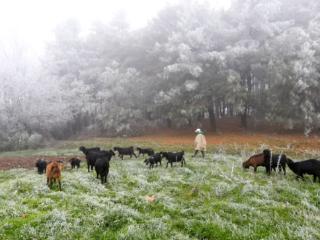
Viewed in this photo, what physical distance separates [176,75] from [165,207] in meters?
30.6

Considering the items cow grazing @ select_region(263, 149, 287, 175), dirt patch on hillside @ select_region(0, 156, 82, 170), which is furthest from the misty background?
cow grazing @ select_region(263, 149, 287, 175)

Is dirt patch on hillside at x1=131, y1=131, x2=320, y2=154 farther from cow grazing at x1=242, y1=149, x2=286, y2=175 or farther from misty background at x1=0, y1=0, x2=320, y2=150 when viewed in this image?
cow grazing at x1=242, y1=149, x2=286, y2=175

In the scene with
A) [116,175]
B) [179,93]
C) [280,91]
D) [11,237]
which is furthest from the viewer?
[179,93]

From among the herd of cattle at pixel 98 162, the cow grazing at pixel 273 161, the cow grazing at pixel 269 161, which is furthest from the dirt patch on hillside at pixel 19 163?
the cow grazing at pixel 273 161

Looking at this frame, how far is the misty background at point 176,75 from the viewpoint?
4012 centimetres

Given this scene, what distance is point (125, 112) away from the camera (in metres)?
47.0

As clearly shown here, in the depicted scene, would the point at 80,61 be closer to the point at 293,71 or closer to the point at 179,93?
the point at 179,93

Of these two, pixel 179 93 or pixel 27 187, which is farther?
pixel 179 93

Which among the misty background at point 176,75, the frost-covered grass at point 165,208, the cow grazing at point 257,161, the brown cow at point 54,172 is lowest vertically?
the frost-covered grass at point 165,208

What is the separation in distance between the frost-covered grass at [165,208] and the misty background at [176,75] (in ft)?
68.3

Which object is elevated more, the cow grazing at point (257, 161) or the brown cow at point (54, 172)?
the brown cow at point (54, 172)

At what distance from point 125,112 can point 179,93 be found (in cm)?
742

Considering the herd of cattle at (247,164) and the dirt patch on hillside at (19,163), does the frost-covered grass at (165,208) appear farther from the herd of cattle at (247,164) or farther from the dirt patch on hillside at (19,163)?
the dirt patch on hillside at (19,163)

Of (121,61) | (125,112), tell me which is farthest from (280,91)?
(121,61)
